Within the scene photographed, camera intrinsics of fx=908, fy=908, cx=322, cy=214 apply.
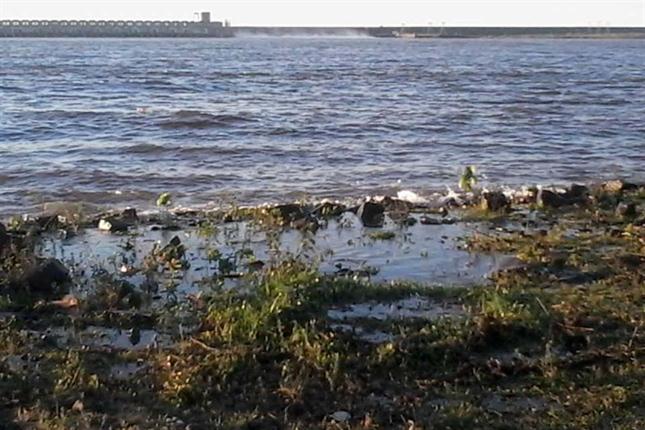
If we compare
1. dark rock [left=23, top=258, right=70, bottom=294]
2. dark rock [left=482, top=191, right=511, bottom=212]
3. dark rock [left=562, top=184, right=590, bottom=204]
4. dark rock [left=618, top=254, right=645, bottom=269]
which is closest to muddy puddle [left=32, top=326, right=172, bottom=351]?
dark rock [left=23, top=258, right=70, bottom=294]

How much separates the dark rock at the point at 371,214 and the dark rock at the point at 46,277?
4255mm

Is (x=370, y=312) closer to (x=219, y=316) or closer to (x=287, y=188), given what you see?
(x=219, y=316)

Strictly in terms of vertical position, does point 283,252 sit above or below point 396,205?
above

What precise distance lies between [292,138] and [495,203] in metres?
10.2

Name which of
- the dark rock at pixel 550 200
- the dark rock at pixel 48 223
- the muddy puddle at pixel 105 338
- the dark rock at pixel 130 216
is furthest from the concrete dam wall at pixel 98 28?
the muddy puddle at pixel 105 338

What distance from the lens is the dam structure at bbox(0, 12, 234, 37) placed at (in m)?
162

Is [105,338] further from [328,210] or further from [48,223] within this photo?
[328,210]

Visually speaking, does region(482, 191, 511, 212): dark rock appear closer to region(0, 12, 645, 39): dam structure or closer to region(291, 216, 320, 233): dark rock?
region(291, 216, 320, 233): dark rock

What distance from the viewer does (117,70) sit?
52188 mm

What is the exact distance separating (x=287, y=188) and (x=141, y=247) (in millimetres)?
5564

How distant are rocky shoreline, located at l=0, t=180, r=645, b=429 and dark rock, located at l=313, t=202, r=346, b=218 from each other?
75 centimetres

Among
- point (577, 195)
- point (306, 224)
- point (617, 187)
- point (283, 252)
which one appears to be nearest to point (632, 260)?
point (283, 252)

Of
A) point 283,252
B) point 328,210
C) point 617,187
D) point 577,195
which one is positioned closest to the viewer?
point 283,252

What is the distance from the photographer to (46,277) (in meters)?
7.91
